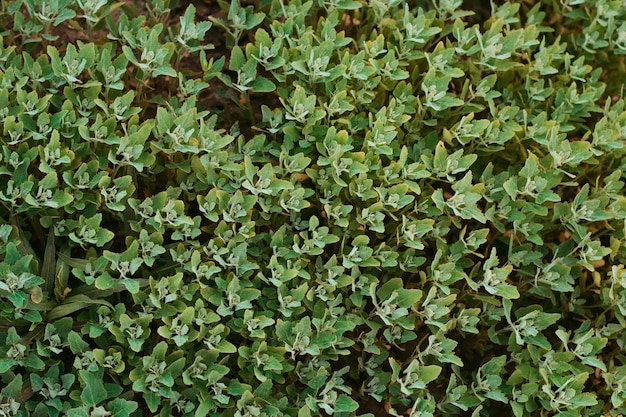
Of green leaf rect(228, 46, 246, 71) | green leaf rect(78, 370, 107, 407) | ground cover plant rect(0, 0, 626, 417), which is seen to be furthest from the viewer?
green leaf rect(228, 46, 246, 71)

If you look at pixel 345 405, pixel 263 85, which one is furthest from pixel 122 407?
pixel 263 85

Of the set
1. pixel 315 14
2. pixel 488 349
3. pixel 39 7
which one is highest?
pixel 39 7

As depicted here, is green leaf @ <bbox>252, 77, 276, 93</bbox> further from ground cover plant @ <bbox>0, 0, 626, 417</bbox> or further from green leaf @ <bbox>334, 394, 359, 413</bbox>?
green leaf @ <bbox>334, 394, 359, 413</bbox>

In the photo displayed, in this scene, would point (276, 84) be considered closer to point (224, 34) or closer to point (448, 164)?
point (224, 34)

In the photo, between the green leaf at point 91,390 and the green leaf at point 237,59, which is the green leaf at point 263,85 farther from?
the green leaf at point 91,390

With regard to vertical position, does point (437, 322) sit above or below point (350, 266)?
below

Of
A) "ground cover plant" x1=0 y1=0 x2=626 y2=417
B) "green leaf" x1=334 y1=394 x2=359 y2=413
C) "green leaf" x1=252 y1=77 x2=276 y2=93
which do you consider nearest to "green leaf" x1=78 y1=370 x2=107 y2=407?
"ground cover plant" x1=0 y1=0 x2=626 y2=417

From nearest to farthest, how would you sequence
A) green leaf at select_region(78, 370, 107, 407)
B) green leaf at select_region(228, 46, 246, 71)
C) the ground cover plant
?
1. green leaf at select_region(78, 370, 107, 407)
2. the ground cover plant
3. green leaf at select_region(228, 46, 246, 71)

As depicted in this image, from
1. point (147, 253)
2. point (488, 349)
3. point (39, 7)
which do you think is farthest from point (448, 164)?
point (39, 7)
